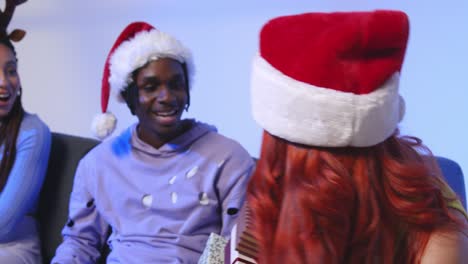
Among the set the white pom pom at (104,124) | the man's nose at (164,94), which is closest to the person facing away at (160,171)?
the man's nose at (164,94)

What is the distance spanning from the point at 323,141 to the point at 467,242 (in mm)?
290

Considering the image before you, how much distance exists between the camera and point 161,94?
1.67 metres

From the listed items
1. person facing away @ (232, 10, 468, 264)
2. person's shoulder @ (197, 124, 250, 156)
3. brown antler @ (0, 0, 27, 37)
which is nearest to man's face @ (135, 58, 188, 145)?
person's shoulder @ (197, 124, 250, 156)

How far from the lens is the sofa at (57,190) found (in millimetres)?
2059

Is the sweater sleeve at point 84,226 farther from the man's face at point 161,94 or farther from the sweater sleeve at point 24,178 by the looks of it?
the man's face at point 161,94

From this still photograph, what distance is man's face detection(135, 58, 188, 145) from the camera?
5.48ft

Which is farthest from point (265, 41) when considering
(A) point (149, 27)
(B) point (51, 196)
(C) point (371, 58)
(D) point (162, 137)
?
(B) point (51, 196)

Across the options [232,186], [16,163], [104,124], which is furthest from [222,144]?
[16,163]

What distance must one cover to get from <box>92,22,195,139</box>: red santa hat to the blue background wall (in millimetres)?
432

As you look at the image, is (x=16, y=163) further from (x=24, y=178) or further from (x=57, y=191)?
(x=57, y=191)

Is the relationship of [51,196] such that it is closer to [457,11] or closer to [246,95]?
[246,95]

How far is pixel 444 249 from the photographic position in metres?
0.91

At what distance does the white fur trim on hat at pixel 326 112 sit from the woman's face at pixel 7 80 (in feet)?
4.18

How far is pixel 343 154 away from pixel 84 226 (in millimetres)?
1162
